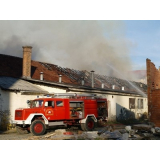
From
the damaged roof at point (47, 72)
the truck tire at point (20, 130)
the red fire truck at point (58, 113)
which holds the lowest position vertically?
the truck tire at point (20, 130)

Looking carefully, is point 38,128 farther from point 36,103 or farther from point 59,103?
point 59,103

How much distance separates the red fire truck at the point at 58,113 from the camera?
14961mm

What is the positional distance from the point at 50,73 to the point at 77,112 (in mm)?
12764

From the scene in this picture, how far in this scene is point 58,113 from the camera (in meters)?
15.6

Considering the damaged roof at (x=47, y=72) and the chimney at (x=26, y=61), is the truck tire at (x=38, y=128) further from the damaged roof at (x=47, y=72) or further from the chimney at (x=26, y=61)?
the chimney at (x=26, y=61)

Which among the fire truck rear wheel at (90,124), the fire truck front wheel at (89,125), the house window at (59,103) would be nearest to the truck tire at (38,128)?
→ the house window at (59,103)

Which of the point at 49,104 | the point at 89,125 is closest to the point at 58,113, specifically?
the point at 49,104

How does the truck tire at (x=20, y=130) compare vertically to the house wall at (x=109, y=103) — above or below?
below

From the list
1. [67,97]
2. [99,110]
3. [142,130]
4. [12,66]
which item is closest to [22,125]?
[67,97]

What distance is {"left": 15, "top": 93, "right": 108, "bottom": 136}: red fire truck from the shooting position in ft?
49.1

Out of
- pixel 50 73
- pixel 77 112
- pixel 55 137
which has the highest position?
pixel 50 73

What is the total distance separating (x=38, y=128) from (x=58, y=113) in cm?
148

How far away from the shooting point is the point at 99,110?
18172 mm

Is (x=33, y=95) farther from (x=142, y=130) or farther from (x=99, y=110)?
(x=142, y=130)
